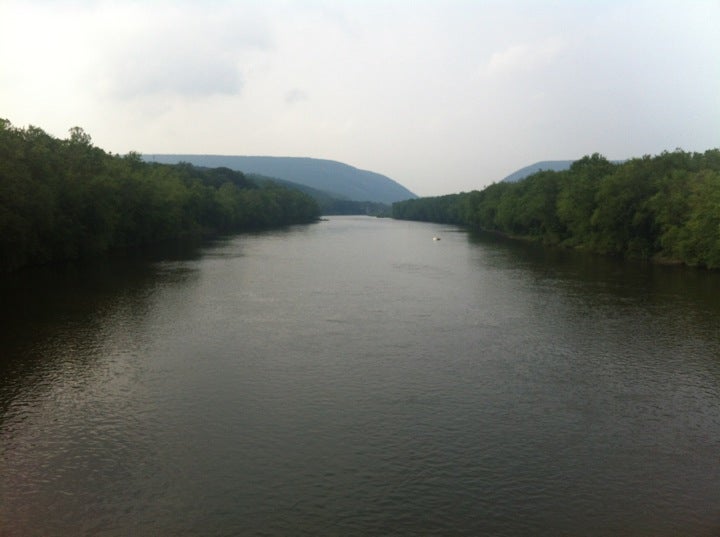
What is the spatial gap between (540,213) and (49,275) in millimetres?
82376

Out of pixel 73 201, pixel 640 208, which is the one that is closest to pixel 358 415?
pixel 73 201

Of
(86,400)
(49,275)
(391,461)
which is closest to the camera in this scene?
(391,461)

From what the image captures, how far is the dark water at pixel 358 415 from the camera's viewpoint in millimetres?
17172

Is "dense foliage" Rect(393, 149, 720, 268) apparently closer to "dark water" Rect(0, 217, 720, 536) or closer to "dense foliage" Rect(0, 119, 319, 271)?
"dark water" Rect(0, 217, 720, 536)

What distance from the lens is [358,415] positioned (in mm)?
24062

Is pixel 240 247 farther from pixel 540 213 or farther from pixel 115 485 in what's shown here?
pixel 115 485

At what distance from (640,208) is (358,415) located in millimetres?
67444

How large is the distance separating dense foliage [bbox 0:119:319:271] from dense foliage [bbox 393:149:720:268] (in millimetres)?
66976

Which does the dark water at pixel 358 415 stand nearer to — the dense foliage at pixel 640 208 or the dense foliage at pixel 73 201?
the dense foliage at pixel 73 201

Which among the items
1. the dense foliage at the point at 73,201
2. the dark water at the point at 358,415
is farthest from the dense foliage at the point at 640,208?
the dense foliage at the point at 73,201

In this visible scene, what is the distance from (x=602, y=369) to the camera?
1217 inches

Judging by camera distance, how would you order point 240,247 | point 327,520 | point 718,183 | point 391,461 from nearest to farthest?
point 327,520 → point 391,461 → point 718,183 → point 240,247

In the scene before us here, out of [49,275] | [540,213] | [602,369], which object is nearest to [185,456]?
[602,369]

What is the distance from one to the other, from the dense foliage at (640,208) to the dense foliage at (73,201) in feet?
220
